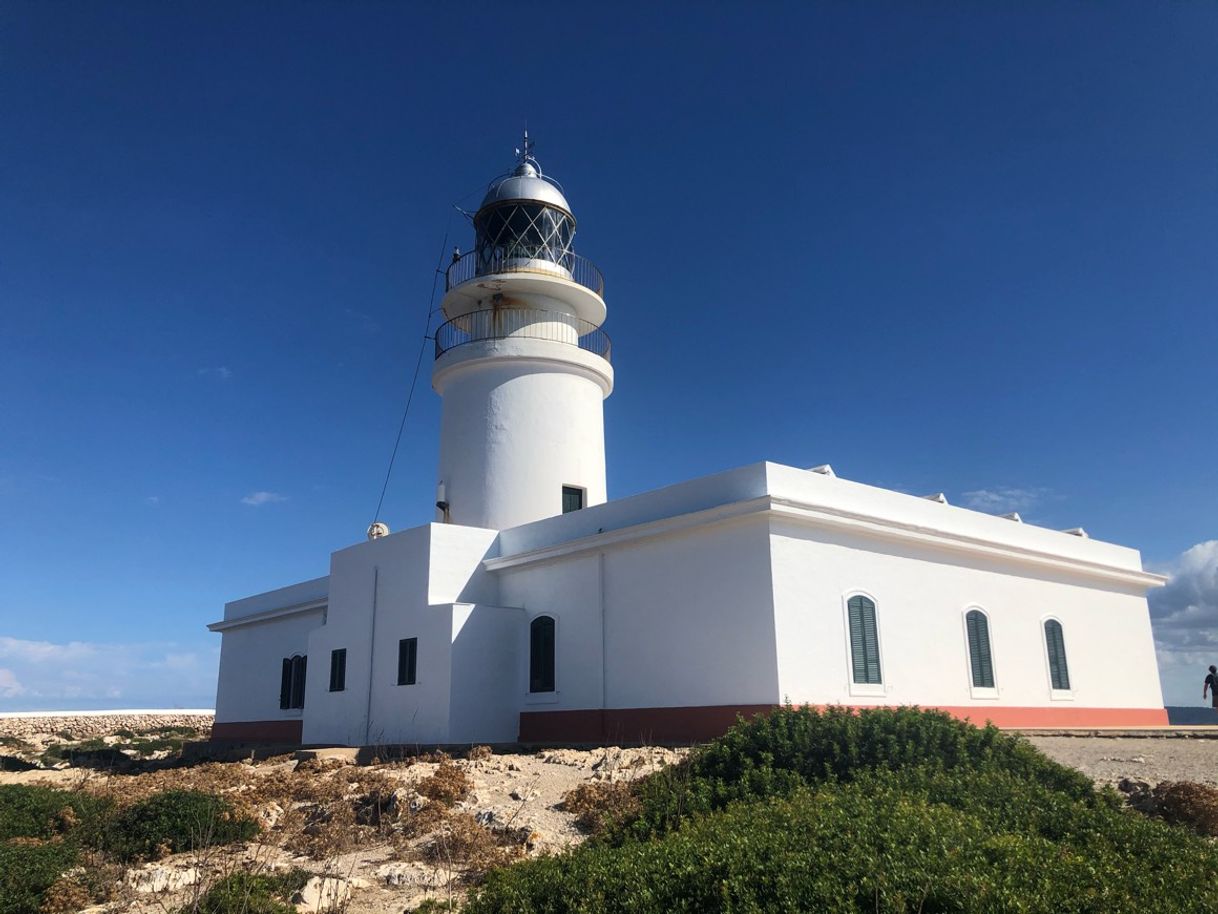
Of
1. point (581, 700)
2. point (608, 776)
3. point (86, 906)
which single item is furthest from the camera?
point (581, 700)

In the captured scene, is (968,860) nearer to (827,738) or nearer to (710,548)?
(827,738)

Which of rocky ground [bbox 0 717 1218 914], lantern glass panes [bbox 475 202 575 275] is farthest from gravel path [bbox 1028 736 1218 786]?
lantern glass panes [bbox 475 202 575 275]

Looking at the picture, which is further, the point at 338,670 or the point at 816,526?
the point at 338,670

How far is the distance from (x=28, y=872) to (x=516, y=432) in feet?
43.0

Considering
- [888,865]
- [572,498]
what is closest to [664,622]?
[572,498]

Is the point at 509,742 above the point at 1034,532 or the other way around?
the other way around

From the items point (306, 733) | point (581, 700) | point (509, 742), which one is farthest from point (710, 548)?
point (306, 733)

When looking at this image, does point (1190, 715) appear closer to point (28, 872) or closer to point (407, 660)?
point (407, 660)

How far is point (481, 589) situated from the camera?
63.3 feet

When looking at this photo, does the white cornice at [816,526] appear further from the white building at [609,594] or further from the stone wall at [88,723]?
the stone wall at [88,723]

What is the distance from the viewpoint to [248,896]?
25.3 ft

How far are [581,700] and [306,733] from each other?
7.35 meters

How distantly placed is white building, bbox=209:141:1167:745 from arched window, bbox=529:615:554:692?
1.6 inches

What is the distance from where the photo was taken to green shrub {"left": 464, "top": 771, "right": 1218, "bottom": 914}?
5371 mm
